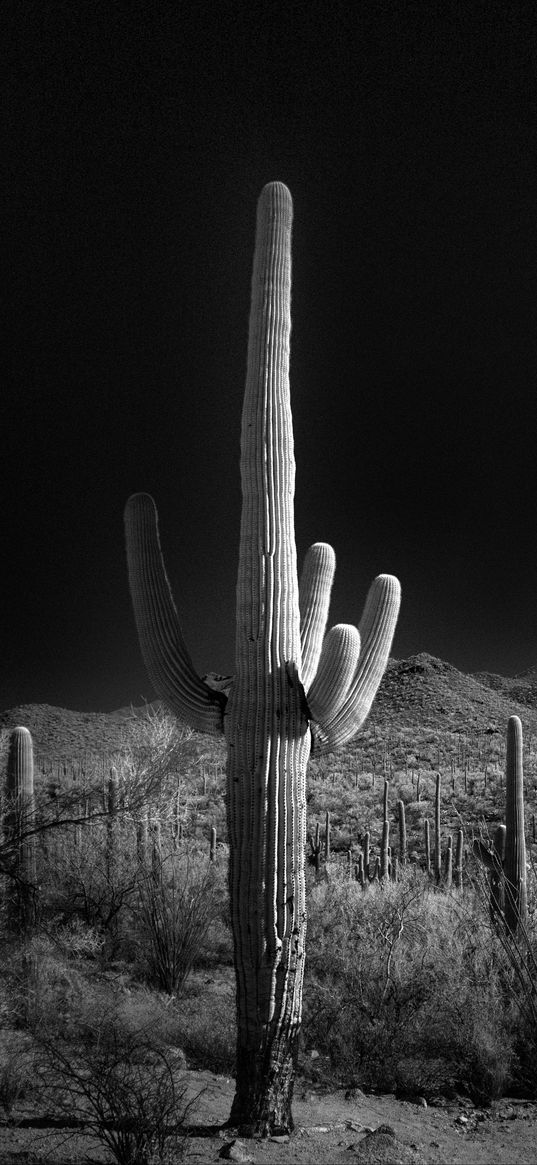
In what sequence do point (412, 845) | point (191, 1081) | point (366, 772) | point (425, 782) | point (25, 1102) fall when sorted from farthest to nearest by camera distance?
point (366, 772) → point (425, 782) → point (412, 845) → point (191, 1081) → point (25, 1102)

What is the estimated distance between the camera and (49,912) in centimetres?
1382

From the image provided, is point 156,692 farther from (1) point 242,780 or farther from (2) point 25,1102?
(2) point 25,1102

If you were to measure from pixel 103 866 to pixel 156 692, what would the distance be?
828 cm

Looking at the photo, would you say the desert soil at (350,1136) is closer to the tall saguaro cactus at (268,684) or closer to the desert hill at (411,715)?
the tall saguaro cactus at (268,684)

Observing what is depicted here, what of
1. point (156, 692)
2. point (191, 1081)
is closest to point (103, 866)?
point (191, 1081)

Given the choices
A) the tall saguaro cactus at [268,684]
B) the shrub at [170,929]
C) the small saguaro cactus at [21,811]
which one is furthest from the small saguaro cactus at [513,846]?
the small saguaro cactus at [21,811]

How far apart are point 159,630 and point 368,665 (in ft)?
6.19

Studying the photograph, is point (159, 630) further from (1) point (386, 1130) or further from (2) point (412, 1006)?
(2) point (412, 1006)

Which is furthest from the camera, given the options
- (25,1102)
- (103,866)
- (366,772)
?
(366,772)

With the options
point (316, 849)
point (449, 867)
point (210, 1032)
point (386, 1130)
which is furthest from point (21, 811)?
point (386, 1130)

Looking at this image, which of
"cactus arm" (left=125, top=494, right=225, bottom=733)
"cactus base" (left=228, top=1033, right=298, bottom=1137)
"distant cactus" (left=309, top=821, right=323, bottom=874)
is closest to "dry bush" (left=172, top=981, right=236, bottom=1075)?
"cactus base" (left=228, top=1033, right=298, bottom=1137)

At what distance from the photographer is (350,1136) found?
21.7ft

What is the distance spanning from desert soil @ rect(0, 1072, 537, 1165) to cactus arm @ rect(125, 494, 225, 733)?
2.70 meters

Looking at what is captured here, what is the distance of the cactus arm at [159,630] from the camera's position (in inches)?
291
